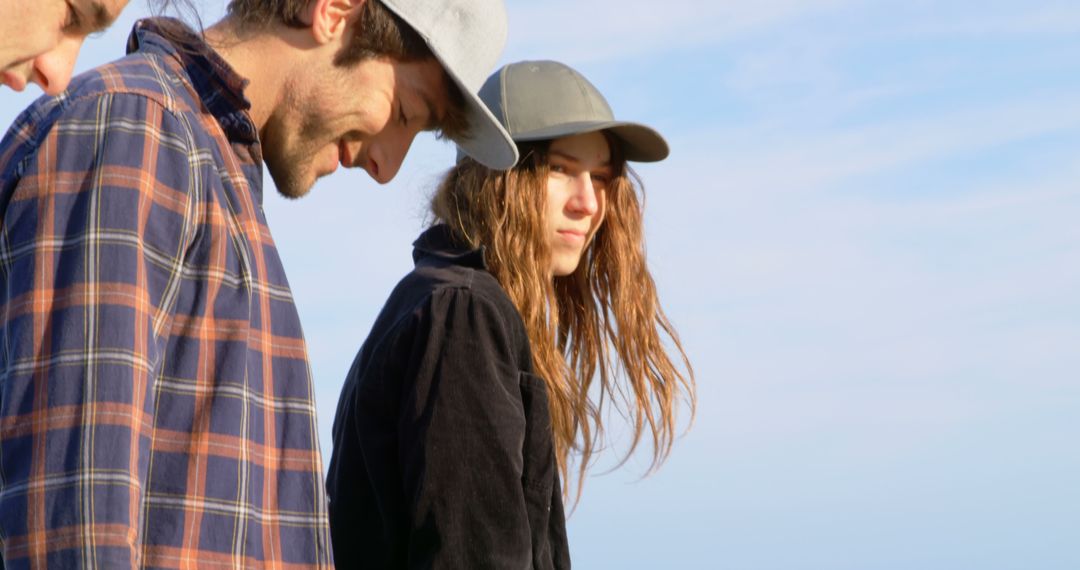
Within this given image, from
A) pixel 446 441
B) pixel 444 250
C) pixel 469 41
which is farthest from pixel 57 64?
pixel 444 250

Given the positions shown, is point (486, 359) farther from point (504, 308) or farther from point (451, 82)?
point (451, 82)

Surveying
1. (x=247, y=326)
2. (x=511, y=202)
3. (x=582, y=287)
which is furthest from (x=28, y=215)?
(x=582, y=287)

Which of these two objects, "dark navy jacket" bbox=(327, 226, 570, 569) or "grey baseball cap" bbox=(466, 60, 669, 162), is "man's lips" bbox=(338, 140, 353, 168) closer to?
"dark navy jacket" bbox=(327, 226, 570, 569)

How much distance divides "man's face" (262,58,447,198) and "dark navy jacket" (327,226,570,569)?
0.68 meters

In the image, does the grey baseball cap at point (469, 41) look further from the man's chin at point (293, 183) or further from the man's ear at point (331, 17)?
the man's chin at point (293, 183)

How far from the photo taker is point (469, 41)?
10.2ft

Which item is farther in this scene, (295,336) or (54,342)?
(295,336)

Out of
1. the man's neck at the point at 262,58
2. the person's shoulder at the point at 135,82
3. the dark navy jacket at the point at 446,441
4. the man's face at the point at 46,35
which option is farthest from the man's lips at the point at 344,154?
the man's face at the point at 46,35

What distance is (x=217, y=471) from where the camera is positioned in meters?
2.40

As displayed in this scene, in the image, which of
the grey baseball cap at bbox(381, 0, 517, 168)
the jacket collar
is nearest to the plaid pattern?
the grey baseball cap at bbox(381, 0, 517, 168)

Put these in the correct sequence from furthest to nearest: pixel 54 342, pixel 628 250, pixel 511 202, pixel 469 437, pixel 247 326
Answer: pixel 628 250
pixel 511 202
pixel 469 437
pixel 247 326
pixel 54 342

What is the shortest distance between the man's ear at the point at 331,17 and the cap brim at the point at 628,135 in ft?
4.81

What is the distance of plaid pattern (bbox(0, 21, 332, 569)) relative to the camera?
2250mm

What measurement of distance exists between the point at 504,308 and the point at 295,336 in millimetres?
1345
